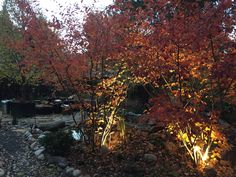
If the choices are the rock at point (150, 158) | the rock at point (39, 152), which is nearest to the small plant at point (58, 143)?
the rock at point (39, 152)

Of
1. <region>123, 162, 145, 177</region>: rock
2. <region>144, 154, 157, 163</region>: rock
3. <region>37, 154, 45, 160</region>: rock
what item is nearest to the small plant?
<region>37, 154, 45, 160</region>: rock

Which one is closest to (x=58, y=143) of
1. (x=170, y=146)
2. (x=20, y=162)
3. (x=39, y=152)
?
(x=39, y=152)

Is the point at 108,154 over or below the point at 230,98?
below

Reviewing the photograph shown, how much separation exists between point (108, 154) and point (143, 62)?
2.50 meters

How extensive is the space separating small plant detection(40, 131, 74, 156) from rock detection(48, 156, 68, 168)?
0.19m

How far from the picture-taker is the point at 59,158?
736cm

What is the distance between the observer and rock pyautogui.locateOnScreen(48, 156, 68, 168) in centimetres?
709

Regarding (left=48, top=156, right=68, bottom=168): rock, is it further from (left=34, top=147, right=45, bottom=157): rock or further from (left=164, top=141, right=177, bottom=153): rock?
(left=164, top=141, right=177, bottom=153): rock

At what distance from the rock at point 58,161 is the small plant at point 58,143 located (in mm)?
193

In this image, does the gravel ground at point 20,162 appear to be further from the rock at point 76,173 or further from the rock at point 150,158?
the rock at point 150,158

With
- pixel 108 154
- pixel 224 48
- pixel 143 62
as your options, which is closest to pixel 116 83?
pixel 143 62

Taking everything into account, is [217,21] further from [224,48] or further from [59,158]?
[59,158]

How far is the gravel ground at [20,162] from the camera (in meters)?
6.71

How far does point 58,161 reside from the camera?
285 inches
